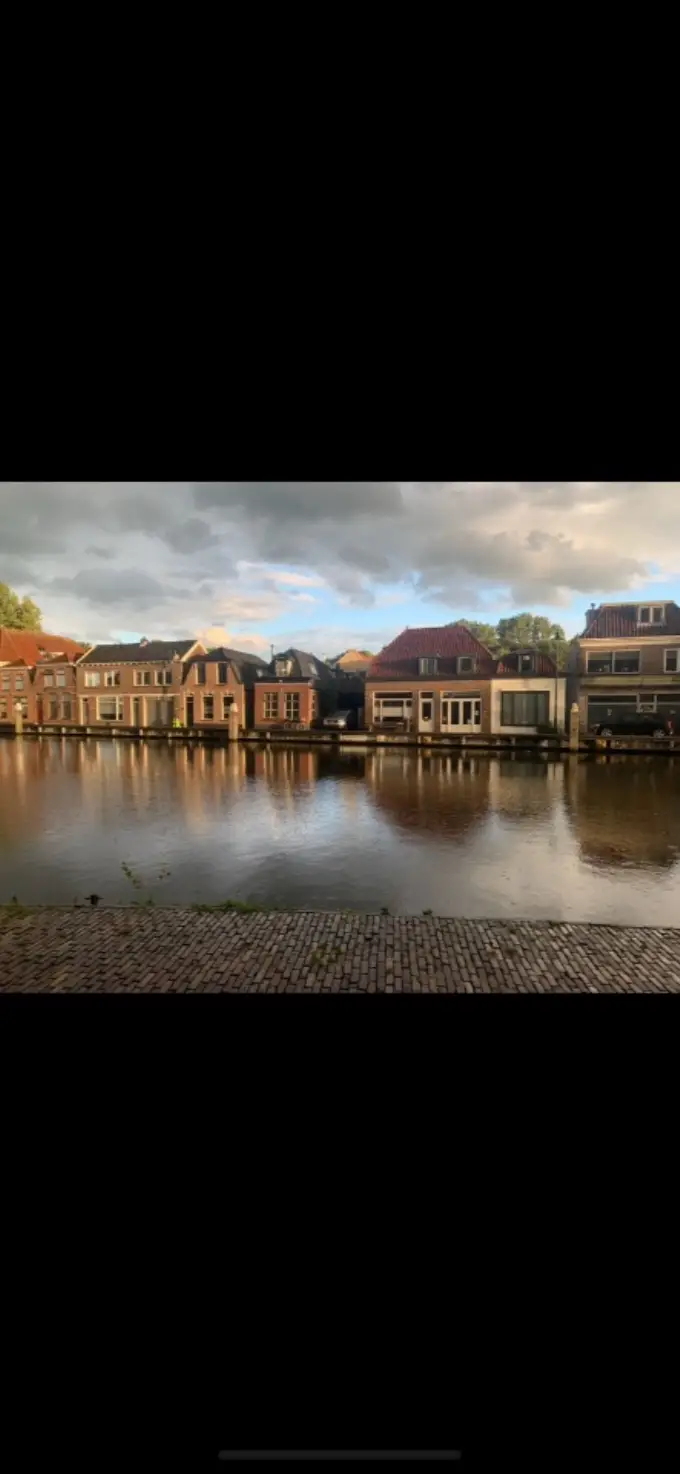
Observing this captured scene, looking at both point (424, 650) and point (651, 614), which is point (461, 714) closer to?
point (424, 650)

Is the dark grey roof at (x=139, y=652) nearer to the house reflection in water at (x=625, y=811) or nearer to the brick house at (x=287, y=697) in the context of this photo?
the brick house at (x=287, y=697)

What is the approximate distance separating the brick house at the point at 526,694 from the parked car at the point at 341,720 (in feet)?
16.1

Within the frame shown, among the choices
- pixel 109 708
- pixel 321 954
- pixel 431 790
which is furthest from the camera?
pixel 109 708

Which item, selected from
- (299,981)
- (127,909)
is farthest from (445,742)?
(299,981)

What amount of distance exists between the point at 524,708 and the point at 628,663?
10.2ft

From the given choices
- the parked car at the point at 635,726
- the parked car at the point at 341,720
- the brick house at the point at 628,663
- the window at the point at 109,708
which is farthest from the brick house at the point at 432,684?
the window at the point at 109,708

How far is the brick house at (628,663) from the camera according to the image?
17.6 meters

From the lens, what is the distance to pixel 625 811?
34.0 ft

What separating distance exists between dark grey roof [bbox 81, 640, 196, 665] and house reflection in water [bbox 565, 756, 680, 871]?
13391mm

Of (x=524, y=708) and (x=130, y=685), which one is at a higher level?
(x=130, y=685)

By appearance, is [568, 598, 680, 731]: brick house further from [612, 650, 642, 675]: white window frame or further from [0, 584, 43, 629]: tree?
[0, 584, 43, 629]: tree

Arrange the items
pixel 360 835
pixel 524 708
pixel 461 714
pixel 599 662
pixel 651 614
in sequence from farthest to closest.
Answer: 1. pixel 461 714
2. pixel 524 708
3. pixel 599 662
4. pixel 651 614
5. pixel 360 835

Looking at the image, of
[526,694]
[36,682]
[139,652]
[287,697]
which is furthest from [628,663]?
[36,682]
